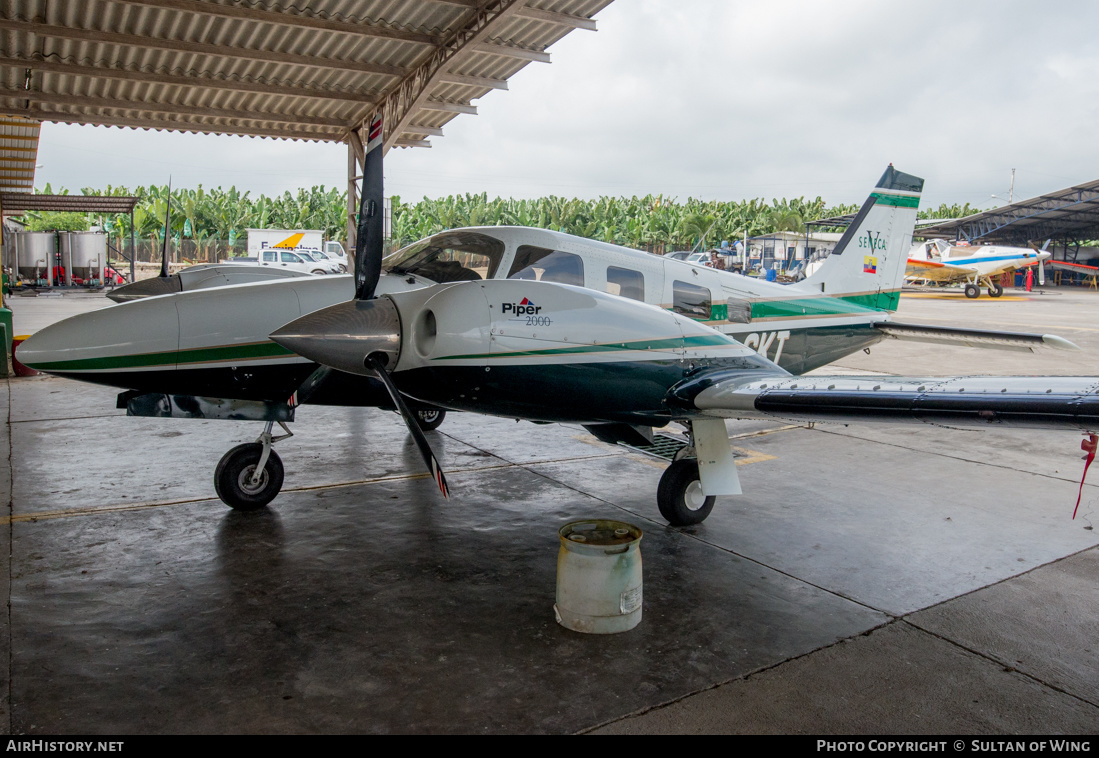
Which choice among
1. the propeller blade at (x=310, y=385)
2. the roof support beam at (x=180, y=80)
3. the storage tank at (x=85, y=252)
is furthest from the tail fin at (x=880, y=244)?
the storage tank at (x=85, y=252)

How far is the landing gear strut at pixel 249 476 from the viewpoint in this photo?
631 centimetres

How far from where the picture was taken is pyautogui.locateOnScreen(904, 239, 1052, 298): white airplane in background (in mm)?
38750

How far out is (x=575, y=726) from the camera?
343 cm

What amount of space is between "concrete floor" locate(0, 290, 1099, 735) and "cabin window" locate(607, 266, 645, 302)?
73.2 inches

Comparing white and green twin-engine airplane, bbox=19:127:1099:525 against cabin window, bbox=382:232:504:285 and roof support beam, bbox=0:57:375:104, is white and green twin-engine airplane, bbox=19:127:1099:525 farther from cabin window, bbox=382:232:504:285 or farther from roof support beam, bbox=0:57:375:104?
roof support beam, bbox=0:57:375:104

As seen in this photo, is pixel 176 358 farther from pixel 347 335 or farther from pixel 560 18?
pixel 560 18

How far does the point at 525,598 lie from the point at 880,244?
7783 millimetres

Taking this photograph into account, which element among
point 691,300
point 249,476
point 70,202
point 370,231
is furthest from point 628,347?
point 70,202

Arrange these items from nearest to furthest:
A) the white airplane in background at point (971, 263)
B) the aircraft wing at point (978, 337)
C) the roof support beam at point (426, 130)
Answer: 1. the aircraft wing at point (978, 337)
2. the roof support beam at point (426, 130)
3. the white airplane in background at point (971, 263)

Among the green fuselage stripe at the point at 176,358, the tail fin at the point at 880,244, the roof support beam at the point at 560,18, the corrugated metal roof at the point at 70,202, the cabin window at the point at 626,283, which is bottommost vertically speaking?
the green fuselage stripe at the point at 176,358

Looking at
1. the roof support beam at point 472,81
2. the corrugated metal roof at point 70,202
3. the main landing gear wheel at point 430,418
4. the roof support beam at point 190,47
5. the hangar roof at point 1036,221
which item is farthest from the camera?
the hangar roof at point 1036,221

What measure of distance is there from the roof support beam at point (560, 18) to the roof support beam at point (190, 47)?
10.5 ft

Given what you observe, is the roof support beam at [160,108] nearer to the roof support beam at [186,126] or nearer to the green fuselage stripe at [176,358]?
the roof support beam at [186,126]
